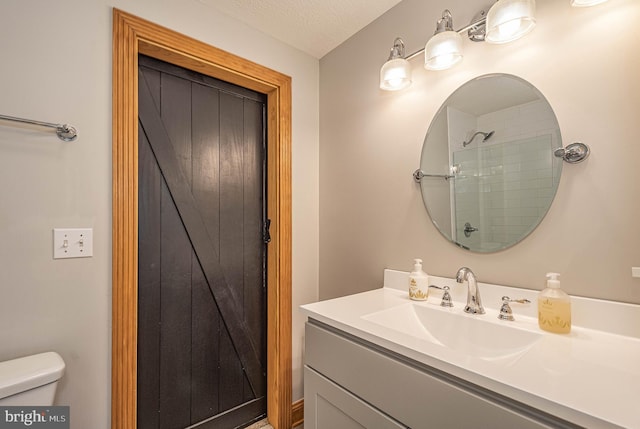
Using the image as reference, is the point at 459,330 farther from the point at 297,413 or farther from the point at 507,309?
the point at 297,413

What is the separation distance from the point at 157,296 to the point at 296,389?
99 centimetres

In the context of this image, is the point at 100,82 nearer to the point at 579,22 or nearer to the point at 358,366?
the point at 358,366

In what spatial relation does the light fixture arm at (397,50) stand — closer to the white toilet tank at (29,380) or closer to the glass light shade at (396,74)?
the glass light shade at (396,74)

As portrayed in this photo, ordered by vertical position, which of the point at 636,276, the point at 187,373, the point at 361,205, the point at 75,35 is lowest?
the point at 187,373

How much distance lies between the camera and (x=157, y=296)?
1.45 metres

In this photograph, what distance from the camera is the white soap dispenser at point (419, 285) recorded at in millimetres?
1257

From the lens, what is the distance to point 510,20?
962mm

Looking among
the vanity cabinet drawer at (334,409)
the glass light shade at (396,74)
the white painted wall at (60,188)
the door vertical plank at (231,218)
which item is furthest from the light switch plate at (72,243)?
the glass light shade at (396,74)

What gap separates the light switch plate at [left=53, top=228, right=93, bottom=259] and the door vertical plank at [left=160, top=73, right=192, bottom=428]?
1.11 ft

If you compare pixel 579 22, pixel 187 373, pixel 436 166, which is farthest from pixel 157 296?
pixel 579 22

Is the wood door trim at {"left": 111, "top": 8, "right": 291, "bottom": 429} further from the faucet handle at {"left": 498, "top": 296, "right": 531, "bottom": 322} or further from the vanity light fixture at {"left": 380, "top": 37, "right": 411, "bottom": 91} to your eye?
the faucet handle at {"left": 498, "top": 296, "right": 531, "bottom": 322}

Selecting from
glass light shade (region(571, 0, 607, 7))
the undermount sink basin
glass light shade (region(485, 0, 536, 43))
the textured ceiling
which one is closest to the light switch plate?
the undermount sink basin

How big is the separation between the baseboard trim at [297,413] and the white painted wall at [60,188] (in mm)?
969

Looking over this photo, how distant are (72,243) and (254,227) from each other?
2.81ft
